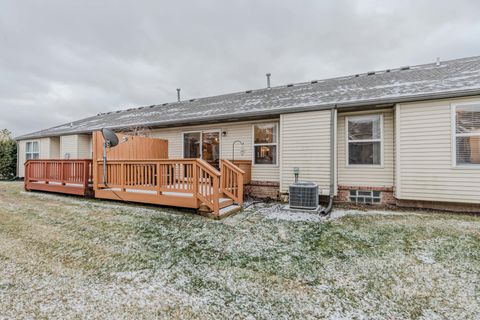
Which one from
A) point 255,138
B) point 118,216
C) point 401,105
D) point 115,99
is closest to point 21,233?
point 118,216

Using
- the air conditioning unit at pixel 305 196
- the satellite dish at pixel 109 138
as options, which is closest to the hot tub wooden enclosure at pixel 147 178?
the satellite dish at pixel 109 138

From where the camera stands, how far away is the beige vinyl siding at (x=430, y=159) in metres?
4.93

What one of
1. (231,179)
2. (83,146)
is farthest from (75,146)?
(231,179)

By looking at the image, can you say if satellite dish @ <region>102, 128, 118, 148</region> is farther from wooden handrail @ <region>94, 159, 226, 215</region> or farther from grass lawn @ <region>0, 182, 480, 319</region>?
grass lawn @ <region>0, 182, 480, 319</region>

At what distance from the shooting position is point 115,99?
27.1m

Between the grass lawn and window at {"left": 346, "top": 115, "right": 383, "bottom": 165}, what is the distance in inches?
72.0

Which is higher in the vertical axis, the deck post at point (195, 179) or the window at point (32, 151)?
the window at point (32, 151)

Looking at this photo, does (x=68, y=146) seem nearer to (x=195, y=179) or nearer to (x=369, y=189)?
(x=195, y=179)

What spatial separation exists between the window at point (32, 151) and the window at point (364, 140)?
1547 cm

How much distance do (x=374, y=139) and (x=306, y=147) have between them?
71.6 inches

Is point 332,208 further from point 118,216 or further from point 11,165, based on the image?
point 11,165

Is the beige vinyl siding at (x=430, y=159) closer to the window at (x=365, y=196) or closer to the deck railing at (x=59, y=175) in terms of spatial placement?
the window at (x=365, y=196)

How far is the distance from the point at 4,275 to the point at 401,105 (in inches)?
312

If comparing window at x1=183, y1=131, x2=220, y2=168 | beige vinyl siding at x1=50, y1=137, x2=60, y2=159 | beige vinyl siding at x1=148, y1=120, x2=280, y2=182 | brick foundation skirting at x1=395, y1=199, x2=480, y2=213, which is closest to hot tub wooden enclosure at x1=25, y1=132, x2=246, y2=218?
beige vinyl siding at x1=148, y1=120, x2=280, y2=182
